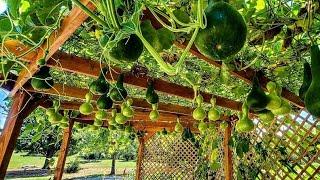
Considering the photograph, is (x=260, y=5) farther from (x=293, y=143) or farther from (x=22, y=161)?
(x=22, y=161)

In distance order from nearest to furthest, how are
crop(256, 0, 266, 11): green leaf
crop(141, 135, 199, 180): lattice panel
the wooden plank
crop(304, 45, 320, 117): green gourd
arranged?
crop(304, 45, 320, 117): green gourd, crop(256, 0, 266, 11): green leaf, the wooden plank, crop(141, 135, 199, 180): lattice panel

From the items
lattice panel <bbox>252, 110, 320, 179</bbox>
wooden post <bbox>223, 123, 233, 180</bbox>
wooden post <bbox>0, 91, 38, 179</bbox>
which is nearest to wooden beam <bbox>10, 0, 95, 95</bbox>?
wooden post <bbox>0, 91, 38, 179</bbox>

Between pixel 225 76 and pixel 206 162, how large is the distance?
373cm

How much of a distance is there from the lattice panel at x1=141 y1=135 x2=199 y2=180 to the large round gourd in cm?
640

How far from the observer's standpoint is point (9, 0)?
85 centimetres

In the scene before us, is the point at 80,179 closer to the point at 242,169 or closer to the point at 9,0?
the point at 242,169

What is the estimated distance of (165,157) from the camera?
7223 millimetres

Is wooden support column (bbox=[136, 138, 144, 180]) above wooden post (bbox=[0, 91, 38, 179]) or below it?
above

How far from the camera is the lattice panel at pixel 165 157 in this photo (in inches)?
276

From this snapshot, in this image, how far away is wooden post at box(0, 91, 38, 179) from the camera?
7.42ft

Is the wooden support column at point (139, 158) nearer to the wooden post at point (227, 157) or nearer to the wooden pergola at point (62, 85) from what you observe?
the wooden post at point (227, 157)

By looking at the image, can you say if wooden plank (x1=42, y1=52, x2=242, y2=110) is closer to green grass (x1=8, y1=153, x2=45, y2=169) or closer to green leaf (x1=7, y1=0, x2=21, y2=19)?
green leaf (x1=7, y1=0, x2=21, y2=19)

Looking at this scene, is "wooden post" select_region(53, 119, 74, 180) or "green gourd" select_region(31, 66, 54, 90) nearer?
"green gourd" select_region(31, 66, 54, 90)

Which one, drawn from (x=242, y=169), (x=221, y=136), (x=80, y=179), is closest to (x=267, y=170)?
(x=242, y=169)
